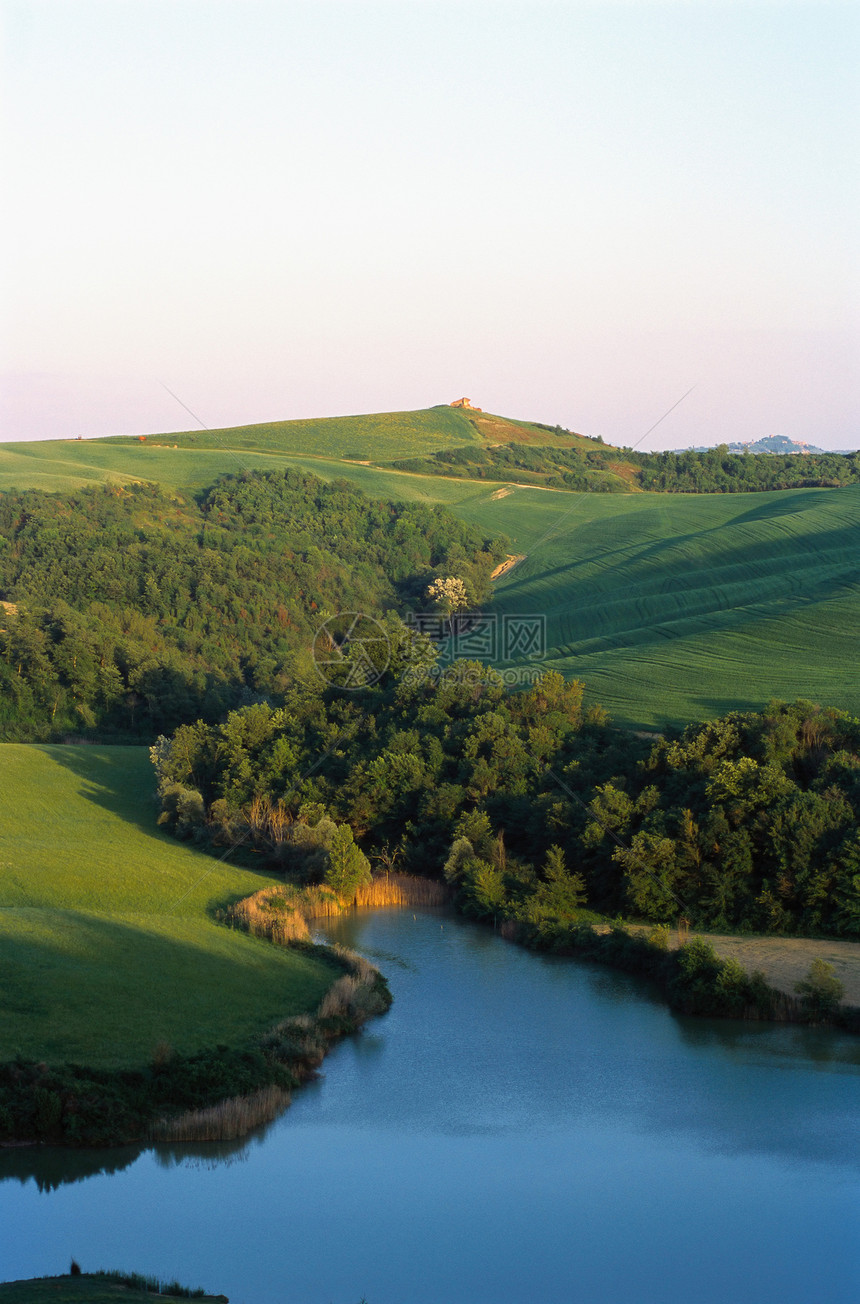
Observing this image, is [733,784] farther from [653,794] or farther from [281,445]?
[281,445]

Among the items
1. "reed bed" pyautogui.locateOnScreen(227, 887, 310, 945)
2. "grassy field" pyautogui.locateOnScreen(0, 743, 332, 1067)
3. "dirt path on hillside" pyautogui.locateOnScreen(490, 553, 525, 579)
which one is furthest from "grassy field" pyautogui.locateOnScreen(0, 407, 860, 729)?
"grassy field" pyautogui.locateOnScreen(0, 743, 332, 1067)

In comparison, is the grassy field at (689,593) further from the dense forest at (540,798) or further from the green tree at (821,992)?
the green tree at (821,992)

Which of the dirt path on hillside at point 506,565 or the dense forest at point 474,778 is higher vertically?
the dirt path on hillside at point 506,565

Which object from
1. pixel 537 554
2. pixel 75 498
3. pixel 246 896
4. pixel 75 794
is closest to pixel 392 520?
pixel 537 554

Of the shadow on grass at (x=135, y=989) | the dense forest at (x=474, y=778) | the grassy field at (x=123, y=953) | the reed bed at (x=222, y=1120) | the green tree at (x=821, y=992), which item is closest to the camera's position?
the reed bed at (x=222, y=1120)

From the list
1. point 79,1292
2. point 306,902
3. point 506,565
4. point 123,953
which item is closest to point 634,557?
point 506,565

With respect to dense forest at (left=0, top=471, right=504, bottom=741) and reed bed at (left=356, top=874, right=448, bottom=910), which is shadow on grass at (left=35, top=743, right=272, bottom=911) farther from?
dense forest at (left=0, top=471, right=504, bottom=741)
